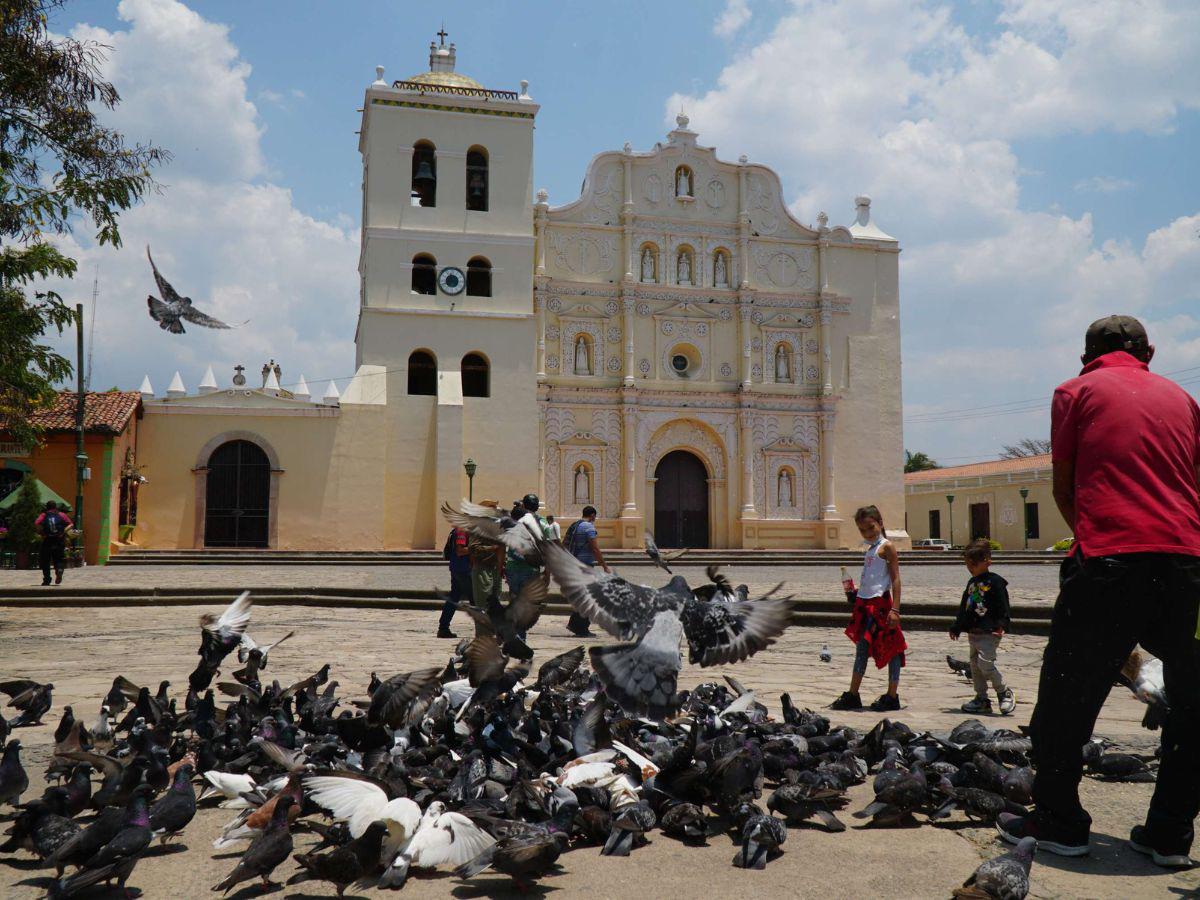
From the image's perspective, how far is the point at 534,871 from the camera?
3.04 metres

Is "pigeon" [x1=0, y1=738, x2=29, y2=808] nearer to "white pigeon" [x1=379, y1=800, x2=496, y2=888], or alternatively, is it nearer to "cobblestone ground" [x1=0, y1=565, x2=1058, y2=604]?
"white pigeon" [x1=379, y1=800, x2=496, y2=888]

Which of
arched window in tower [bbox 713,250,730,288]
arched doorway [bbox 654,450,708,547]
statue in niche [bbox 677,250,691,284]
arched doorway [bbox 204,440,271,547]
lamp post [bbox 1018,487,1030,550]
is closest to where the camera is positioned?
arched doorway [bbox 204,440,271,547]

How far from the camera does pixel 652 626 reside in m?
3.74

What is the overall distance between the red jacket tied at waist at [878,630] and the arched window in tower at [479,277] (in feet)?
72.6

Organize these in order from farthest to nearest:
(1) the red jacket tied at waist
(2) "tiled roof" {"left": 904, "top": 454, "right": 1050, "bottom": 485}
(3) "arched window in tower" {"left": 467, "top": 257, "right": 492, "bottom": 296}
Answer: (2) "tiled roof" {"left": 904, "top": 454, "right": 1050, "bottom": 485} < (3) "arched window in tower" {"left": 467, "top": 257, "right": 492, "bottom": 296} < (1) the red jacket tied at waist

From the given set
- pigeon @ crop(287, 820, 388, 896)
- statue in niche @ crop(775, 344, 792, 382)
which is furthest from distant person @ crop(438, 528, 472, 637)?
statue in niche @ crop(775, 344, 792, 382)

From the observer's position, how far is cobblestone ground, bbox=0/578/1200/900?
9.99 feet

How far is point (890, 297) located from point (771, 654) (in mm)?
23479

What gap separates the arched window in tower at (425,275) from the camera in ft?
88.2

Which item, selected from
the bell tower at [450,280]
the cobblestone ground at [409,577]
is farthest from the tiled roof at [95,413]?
the bell tower at [450,280]

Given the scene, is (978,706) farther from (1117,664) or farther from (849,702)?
(1117,664)

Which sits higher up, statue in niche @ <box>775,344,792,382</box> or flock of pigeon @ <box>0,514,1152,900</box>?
statue in niche @ <box>775,344,792,382</box>

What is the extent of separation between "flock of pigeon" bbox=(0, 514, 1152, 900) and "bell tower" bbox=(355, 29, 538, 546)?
69.1ft

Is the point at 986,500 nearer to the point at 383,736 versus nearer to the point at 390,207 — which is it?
the point at 390,207
